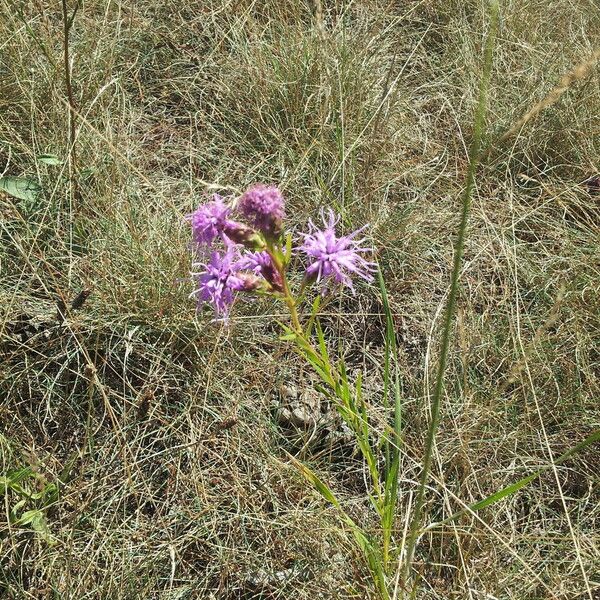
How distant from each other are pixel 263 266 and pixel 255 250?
1.5 inches

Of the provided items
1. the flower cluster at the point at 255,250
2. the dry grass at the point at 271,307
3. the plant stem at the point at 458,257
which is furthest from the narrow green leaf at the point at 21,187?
the plant stem at the point at 458,257

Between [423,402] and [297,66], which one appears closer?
[423,402]

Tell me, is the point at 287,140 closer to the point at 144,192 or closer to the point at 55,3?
the point at 144,192

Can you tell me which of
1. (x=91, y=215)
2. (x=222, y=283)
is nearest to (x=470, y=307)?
(x=222, y=283)

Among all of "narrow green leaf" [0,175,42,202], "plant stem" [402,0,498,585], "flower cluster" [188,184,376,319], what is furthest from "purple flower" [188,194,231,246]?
"narrow green leaf" [0,175,42,202]

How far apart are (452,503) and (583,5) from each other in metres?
2.23

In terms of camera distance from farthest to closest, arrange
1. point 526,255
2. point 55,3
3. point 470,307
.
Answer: point 55,3, point 526,255, point 470,307

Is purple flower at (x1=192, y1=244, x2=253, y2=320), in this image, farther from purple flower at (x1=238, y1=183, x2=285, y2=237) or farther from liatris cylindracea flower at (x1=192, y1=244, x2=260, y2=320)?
purple flower at (x1=238, y1=183, x2=285, y2=237)

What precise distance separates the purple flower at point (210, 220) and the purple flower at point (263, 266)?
72mm

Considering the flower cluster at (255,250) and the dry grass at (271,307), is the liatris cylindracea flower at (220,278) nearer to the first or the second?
the flower cluster at (255,250)

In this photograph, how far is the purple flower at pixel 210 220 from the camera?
121 cm

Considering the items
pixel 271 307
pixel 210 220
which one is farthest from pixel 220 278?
pixel 271 307

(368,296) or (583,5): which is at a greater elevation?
(583,5)

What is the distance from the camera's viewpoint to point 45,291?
1.86 metres
